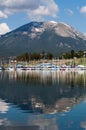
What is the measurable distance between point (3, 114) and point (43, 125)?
684 centimetres

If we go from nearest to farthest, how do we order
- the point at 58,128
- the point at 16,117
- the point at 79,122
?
the point at 58,128 → the point at 79,122 → the point at 16,117

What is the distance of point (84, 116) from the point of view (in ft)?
105

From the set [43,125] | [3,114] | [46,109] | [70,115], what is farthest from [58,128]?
[46,109]

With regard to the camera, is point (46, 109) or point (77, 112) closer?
point (77, 112)

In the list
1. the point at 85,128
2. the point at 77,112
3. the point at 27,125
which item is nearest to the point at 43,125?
the point at 27,125

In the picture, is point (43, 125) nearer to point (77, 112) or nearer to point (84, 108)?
point (77, 112)

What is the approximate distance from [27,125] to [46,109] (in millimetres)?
9432

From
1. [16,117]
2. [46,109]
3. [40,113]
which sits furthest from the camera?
[46,109]

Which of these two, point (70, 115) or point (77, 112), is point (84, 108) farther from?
point (70, 115)

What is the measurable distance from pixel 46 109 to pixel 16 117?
578cm

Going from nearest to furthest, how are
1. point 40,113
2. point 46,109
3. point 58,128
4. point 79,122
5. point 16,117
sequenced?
point 58,128, point 79,122, point 16,117, point 40,113, point 46,109

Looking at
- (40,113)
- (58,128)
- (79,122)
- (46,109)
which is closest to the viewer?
A: (58,128)

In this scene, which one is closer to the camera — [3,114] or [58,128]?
[58,128]

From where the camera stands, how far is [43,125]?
27.0 meters
